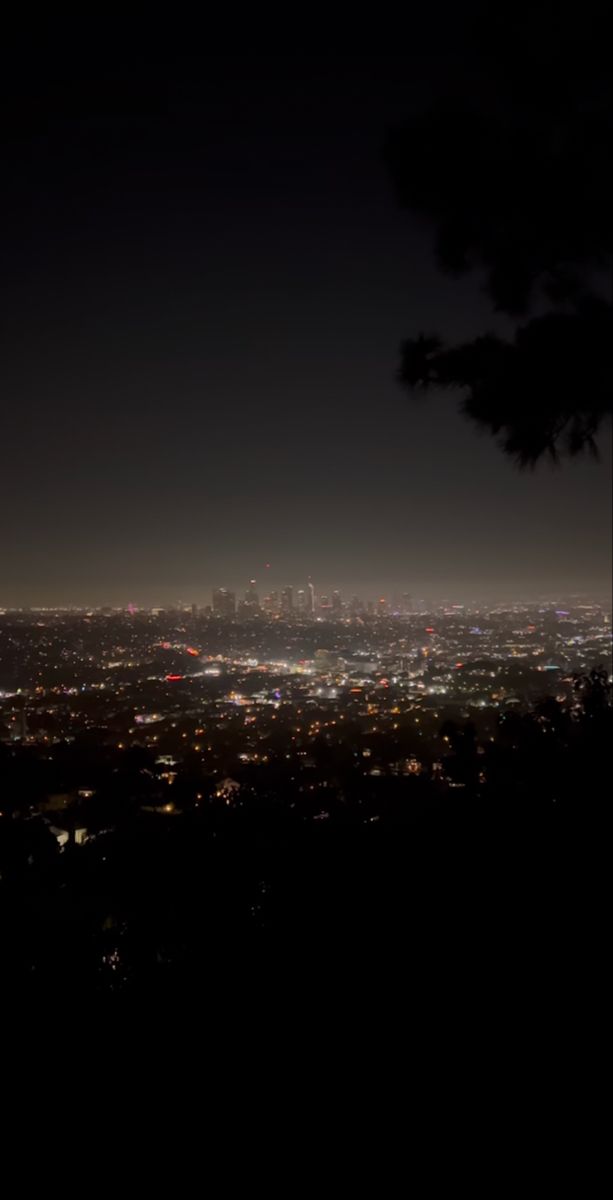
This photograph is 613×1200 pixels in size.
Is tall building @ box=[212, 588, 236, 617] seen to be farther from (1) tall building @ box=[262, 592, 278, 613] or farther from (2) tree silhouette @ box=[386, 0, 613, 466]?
(2) tree silhouette @ box=[386, 0, 613, 466]

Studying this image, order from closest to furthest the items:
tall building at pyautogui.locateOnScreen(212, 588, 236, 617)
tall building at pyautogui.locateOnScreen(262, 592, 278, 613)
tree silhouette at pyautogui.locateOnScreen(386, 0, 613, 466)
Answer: tree silhouette at pyautogui.locateOnScreen(386, 0, 613, 466)
tall building at pyautogui.locateOnScreen(212, 588, 236, 617)
tall building at pyautogui.locateOnScreen(262, 592, 278, 613)

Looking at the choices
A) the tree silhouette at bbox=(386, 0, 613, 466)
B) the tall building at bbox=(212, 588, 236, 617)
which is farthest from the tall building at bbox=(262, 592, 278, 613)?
the tree silhouette at bbox=(386, 0, 613, 466)

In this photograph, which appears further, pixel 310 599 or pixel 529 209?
pixel 310 599

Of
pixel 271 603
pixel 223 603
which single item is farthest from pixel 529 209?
pixel 271 603

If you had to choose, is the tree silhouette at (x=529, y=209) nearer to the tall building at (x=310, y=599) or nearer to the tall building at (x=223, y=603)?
the tall building at (x=223, y=603)

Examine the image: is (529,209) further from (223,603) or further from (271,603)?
(271,603)

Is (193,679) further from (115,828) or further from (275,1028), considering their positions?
(275,1028)

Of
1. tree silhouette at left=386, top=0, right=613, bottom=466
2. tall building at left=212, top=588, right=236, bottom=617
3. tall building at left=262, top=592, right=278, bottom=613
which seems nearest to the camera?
tree silhouette at left=386, top=0, right=613, bottom=466
